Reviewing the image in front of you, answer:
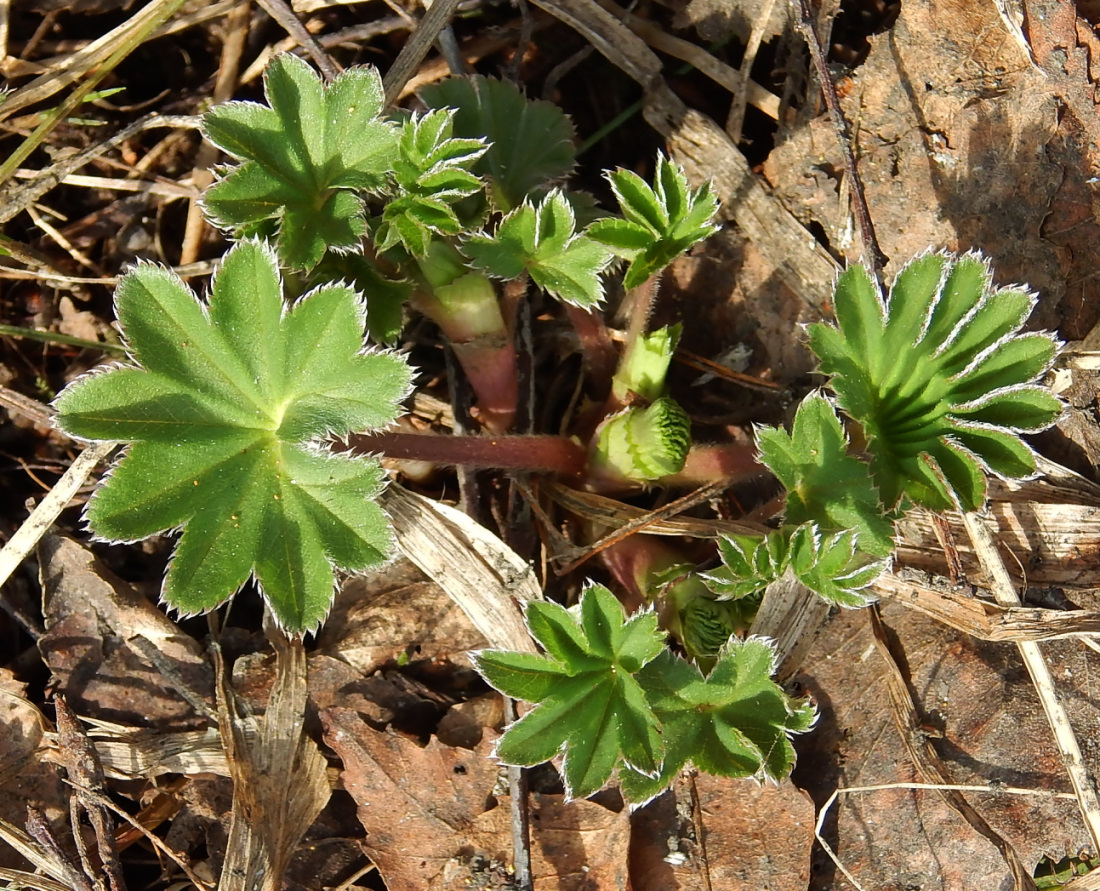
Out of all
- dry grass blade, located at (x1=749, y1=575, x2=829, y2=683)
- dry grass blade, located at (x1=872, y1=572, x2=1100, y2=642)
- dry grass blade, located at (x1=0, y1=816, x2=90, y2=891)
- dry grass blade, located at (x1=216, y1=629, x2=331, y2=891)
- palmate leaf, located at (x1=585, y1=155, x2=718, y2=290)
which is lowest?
dry grass blade, located at (x1=0, y1=816, x2=90, y2=891)

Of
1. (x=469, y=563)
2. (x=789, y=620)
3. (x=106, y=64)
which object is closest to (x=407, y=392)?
(x=469, y=563)

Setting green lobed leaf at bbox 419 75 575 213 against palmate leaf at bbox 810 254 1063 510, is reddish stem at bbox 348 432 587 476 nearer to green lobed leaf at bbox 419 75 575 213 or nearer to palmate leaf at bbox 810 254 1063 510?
green lobed leaf at bbox 419 75 575 213

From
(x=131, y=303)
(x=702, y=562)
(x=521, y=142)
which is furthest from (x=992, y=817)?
(x=131, y=303)

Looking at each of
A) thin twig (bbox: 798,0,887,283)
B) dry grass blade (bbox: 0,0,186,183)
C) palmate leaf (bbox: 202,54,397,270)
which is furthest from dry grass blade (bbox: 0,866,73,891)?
thin twig (bbox: 798,0,887,283)

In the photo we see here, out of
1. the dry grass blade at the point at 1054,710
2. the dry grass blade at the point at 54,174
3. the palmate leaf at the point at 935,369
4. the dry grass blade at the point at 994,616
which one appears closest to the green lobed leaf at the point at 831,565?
the palmate leaf at the point at 935,369

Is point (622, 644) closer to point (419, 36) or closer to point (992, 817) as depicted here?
point (992, 817)

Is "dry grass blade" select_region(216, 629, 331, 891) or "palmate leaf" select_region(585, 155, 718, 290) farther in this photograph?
"dry grass blade" select_region(216, 629, 331, 891)
